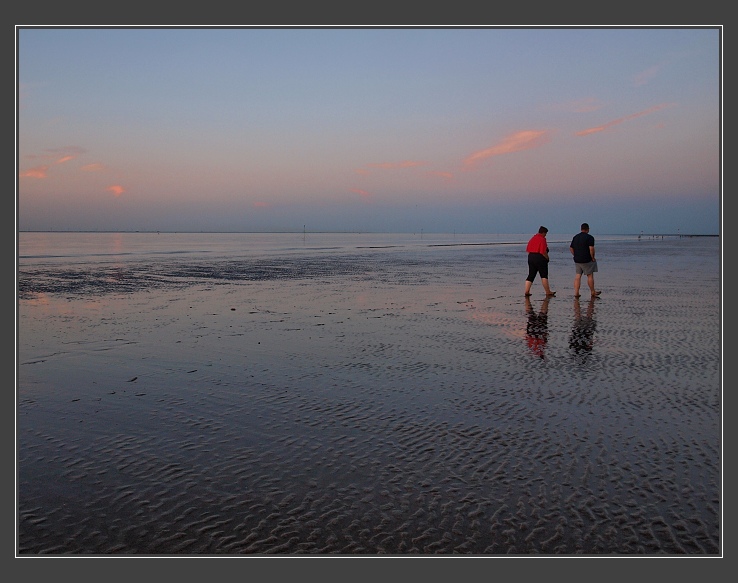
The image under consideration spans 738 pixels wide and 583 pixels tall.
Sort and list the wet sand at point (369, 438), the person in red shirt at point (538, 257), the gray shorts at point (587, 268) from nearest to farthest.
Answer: the wet sand at point (369, 438) < the person in red shirt at point (538, 257) < the gray shorts at point (587, 268)

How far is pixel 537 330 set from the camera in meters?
11.5

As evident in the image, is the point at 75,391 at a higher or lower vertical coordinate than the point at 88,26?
lower

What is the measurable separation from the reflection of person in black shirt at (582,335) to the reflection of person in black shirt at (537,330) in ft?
1.61

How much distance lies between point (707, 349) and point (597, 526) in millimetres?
6994

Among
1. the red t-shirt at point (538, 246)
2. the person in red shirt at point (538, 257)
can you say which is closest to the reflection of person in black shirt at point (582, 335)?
the person in red shirt at point (538, 257)

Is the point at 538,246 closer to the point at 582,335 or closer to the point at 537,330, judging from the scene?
the point at 537,330

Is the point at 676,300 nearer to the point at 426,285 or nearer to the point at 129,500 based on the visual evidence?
the point at 426,285

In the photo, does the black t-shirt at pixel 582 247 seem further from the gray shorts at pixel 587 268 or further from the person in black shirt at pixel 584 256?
the gray shorts at pixel 587 268

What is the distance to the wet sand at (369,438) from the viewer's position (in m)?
3.96

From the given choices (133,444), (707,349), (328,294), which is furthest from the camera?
(328,294)

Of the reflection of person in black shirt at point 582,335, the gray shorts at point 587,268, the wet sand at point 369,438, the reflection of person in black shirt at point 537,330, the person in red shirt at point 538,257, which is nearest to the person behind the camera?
the wet sand at point 369,438

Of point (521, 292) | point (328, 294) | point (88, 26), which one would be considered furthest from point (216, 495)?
point (521, 292)

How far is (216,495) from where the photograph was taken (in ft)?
14.6

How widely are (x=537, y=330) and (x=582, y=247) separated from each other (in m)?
6.44
